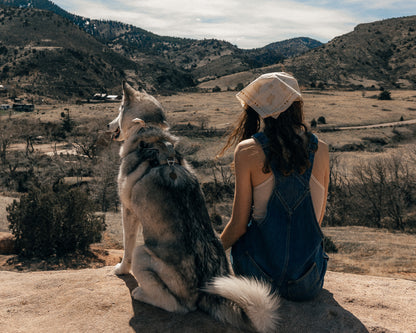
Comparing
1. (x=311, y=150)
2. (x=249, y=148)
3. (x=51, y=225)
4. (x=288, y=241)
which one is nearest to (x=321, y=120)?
(x=51, y=225)

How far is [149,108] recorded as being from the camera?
4.10 metres

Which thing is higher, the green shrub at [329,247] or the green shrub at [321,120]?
the green shrub at [321,120]

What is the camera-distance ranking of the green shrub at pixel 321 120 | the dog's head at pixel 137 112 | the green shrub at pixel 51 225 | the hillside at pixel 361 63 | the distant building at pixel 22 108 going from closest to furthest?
the dog's head at pixel 137 112
the green shrub at pixel 51 225
the green shrub at pixel 321 120
the distant building at pixel 22 108
the hillside at pixel 361 63

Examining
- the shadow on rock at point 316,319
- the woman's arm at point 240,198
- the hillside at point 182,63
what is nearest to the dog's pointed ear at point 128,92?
the woman's arm at point 240,198

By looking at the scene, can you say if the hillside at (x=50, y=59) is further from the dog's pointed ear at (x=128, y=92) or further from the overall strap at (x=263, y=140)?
the overall strap at (x=263, y=140)

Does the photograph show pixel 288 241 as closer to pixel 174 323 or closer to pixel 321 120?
pixel 174 323

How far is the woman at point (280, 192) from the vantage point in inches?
127

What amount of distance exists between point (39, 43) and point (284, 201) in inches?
3911

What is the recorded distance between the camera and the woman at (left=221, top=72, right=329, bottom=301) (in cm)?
323

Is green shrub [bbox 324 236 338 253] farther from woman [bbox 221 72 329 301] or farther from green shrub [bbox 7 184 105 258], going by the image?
woman [bbox 221 72 329 301]

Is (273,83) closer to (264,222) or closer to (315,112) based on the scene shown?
(264,222)

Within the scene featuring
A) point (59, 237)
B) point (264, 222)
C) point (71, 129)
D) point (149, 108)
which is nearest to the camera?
point (264, 222)

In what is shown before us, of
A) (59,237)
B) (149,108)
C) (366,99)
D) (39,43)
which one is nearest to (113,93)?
(39,43)

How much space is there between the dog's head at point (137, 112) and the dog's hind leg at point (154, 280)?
1.40 meters
